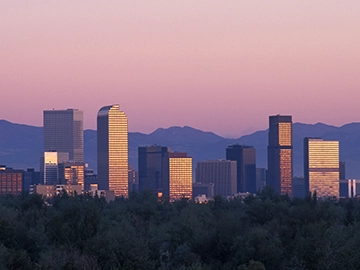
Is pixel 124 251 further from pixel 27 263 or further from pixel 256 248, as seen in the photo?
pixel 256 248

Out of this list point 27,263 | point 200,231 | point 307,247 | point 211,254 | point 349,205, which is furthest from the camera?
point 349,205

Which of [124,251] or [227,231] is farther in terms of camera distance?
[227,231]

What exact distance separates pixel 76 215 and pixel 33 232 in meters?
7.17

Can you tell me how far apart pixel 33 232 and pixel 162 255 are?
37.7 ft

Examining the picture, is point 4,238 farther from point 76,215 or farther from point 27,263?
point 27,263

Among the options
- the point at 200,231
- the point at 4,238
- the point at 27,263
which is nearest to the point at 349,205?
the point at 200,231

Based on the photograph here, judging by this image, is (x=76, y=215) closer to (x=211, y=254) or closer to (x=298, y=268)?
(x=211, y=254)

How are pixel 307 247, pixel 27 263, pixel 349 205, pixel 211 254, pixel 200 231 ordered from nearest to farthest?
1. pixel 27 263
2. pixel 307 247
3. pixel 211 254
4. pixel 200 231
5. pixel 349 205

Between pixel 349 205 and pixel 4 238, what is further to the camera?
pixel 349 205

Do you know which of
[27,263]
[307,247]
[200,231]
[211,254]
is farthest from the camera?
[200,231]

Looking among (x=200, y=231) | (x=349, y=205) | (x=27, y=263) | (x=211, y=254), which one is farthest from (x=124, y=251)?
(x=349, y=205)

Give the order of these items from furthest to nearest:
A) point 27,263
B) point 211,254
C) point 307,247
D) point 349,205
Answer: point 349,205
point 211,254
point 307,247
point 27,263

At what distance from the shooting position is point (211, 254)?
81.3m

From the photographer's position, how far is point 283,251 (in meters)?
78.5
